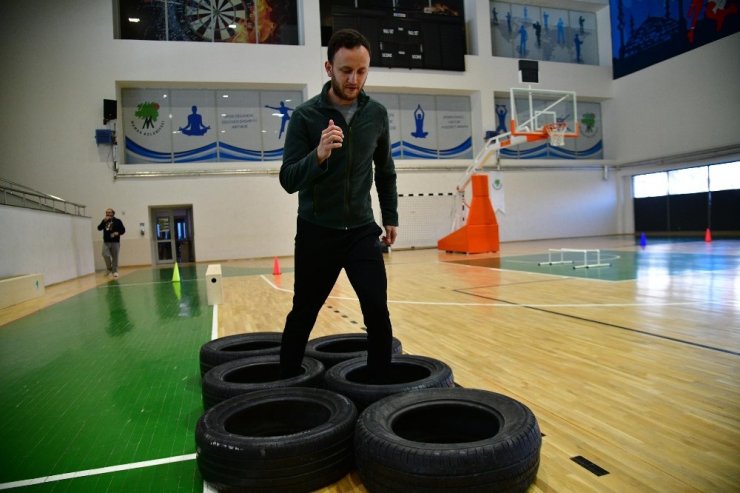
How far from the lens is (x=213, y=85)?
52.4ft

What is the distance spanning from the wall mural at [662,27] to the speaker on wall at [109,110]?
63.3 feet

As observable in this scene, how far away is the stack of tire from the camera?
5.16ft

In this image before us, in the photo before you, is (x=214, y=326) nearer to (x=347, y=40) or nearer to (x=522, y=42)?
(x=347, y=40)

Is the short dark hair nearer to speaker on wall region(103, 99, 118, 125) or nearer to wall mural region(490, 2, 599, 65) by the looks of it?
speaker on wall region(103, 99, 118, 125)

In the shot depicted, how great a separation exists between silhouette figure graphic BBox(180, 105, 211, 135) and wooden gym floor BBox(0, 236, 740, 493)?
10096 mm

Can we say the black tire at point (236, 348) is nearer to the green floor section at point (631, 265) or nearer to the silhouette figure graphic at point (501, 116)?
the green floor section at point (631, 265)

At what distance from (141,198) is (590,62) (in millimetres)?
19217

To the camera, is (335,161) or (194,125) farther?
(194,125)

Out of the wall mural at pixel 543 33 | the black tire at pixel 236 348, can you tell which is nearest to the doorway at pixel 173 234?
the black tire at pixel 236 348

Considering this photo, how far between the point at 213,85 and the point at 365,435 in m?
16.4

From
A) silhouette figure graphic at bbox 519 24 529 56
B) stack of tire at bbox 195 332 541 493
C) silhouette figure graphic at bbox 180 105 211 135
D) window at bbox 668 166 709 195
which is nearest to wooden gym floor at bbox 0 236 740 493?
stack of tire at bbox 195 332 541 493

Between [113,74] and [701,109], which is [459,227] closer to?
[701,109]

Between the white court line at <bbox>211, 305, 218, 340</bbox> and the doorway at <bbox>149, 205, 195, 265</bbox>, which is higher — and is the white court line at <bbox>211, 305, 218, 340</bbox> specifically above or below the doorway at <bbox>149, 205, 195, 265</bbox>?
below

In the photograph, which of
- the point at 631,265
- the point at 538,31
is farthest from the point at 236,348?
the point at 538,31
